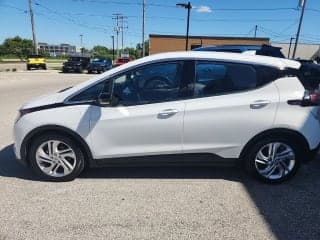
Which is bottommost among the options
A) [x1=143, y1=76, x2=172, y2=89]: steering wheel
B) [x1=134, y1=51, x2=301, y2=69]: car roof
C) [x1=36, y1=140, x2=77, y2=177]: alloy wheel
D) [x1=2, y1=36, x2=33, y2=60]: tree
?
[x1=2, y1=36, x2=33, y2=60]: tree

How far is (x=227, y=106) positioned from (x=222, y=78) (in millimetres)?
367

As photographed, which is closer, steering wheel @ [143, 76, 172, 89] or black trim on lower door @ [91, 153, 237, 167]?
steering wheel @ [143, 76, 172, 89]

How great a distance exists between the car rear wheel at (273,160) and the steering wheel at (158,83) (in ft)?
4.34

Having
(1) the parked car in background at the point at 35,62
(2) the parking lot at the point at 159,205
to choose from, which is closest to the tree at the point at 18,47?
(1) the parked car in background at the point at 35,62

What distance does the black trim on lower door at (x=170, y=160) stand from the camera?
4.76m

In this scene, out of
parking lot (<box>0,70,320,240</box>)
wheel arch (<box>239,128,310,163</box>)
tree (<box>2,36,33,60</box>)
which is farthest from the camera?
tree (<box>2,36,33,60</box>)

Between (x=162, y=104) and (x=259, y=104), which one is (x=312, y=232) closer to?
(x=259, y=104)

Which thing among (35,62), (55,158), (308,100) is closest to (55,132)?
(55,158)

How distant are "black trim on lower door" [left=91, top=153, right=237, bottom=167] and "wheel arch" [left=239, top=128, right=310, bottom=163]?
0.27 meters

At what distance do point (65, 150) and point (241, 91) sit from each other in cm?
230

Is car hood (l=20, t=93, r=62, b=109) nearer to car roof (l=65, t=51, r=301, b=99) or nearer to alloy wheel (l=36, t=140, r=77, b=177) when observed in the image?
car roof (l=65, t=51, r=301, b=99)

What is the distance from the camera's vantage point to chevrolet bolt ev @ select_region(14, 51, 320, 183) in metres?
4.61

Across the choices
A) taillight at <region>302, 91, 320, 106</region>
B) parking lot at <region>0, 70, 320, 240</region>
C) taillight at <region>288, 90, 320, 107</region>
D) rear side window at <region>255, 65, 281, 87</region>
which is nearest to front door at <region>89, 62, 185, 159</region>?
parking lot at <region>0, 70, 320, 240</region>

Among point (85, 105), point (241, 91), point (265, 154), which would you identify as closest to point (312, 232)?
point (265, 154)
